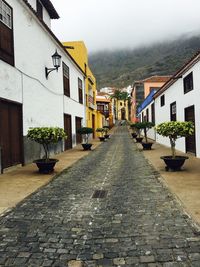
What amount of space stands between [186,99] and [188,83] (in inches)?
29.9

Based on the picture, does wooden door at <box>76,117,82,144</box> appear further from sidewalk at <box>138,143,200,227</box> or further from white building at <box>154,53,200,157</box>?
sidewalk at <box>138,143,200,227</box>

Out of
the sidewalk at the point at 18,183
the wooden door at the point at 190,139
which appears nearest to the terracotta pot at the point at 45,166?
the sidewalk at the point at 18,183

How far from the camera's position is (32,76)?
1267 cm

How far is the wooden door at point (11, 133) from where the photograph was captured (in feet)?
32.5

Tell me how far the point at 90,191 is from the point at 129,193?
933mm

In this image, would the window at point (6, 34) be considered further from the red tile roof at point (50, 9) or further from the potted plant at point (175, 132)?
the red tile roof at point (50, 9)

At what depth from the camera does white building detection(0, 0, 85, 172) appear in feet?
33.2

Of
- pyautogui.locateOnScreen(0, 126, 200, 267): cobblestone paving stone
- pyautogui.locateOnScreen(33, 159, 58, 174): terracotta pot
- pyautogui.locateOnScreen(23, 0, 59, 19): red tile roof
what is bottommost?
pyautogui.locateOnScreen(0, 126, 200, 267): cobblestone paving stone

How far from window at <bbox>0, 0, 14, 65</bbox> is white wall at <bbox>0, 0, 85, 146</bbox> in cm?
24

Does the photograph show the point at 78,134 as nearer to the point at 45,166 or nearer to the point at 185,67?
the point at 185,67

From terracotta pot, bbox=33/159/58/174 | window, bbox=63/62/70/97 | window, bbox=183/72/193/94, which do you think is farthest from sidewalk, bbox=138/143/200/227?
window, bbox=63/62/70/97

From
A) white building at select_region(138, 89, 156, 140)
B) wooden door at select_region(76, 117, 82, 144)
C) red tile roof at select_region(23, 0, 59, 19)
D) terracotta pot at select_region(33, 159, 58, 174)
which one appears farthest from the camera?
white building at select_region(138, 89, 156, 140)

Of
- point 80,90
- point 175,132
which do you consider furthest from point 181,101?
point 80,90

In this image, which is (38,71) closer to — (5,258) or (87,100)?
(5,258)
